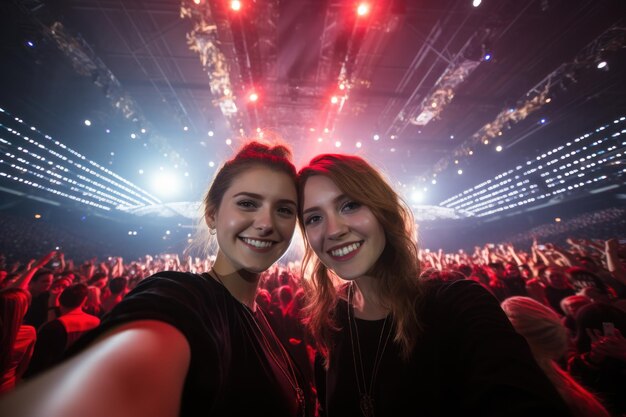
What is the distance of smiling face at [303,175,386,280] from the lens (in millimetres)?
1715

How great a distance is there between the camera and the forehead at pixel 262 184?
5.57 ft

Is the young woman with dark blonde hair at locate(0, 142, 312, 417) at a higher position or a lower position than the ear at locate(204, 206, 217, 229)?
lower

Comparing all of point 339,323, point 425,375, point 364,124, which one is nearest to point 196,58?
point 364,124

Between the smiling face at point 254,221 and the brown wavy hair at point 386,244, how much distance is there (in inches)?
11.9

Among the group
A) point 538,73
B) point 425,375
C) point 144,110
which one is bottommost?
point 425,375

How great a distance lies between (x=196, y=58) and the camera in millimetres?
9445

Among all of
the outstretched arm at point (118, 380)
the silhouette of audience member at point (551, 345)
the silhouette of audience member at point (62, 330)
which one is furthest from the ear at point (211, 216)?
the silhouette of audience member at point (551, 345)

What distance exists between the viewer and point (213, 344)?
3.17ft

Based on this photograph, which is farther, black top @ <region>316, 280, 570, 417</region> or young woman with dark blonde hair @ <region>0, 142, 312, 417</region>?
black top @ <region>316, 280, 570, 417</region>

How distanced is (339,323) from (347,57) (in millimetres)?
7815

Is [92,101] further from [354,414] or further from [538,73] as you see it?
[538,73]

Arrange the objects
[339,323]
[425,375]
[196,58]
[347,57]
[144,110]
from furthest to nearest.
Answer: [144,110]
[196,58]
[347,57]
[339,323]
[425,375]

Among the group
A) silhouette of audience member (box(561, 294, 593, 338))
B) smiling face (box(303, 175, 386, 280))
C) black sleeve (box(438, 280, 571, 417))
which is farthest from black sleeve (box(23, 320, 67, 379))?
silhouette of audience member (box(561, 294, 593, 338))

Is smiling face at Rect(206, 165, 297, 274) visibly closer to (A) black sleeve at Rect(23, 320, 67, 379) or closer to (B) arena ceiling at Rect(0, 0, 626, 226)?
(B) arena ceiling at Rect(0, 0, 626, 226)
